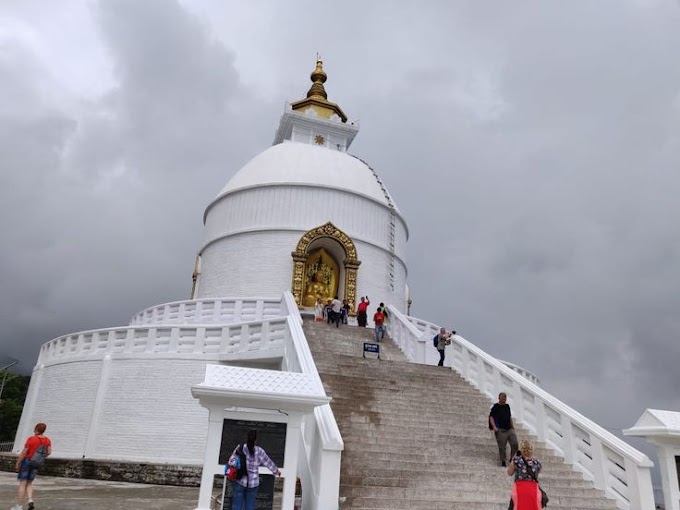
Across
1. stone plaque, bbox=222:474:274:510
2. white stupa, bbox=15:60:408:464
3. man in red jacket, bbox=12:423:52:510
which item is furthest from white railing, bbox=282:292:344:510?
white stupa, bbox=15:60:408:464

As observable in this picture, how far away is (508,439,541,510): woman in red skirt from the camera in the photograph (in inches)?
216

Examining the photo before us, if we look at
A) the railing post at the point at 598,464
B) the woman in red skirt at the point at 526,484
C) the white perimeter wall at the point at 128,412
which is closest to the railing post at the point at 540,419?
the railing post at the point at 598,464

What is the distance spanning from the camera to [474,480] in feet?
27.3

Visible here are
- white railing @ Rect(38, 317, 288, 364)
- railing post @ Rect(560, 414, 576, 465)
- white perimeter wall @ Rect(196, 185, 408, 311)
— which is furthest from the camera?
white perimeter wall @ Rect(196, 185, 408, 311)

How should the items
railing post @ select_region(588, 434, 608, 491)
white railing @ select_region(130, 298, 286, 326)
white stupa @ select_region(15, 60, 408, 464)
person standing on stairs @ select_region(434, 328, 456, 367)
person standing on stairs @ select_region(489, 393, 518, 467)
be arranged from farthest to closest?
1. white railing @ select_region(130, 298, 286, 326)
2. white stupa @ select_region(15, 60, 408, 464)
3. person standing on stairs @ select_region(434, 328, 456, 367)
4. person standing on stairs @ select_region(489, 393, 518, 467)
5. railing post @ select_region(588, 434, 608, 491)

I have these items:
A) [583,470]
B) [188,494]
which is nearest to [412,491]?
[583,470]

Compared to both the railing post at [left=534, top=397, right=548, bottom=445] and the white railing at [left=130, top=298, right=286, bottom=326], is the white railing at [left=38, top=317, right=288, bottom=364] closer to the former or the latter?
the white railing at [left=130, top=298, right=286, bottom=326]

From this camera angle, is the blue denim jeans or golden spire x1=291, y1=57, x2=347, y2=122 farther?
golden spire x1=291, y1=57, x2=347, y2=122

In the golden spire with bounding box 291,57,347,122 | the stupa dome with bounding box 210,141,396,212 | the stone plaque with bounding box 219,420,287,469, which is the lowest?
the stone plaque with bounding box 219,420,287,469

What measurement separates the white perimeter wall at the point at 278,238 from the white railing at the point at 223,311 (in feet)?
10.1

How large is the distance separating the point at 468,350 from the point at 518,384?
7.46ft

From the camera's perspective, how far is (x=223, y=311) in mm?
18266

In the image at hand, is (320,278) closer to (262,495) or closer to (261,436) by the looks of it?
(261,436)

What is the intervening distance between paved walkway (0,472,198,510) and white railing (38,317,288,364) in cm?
446
